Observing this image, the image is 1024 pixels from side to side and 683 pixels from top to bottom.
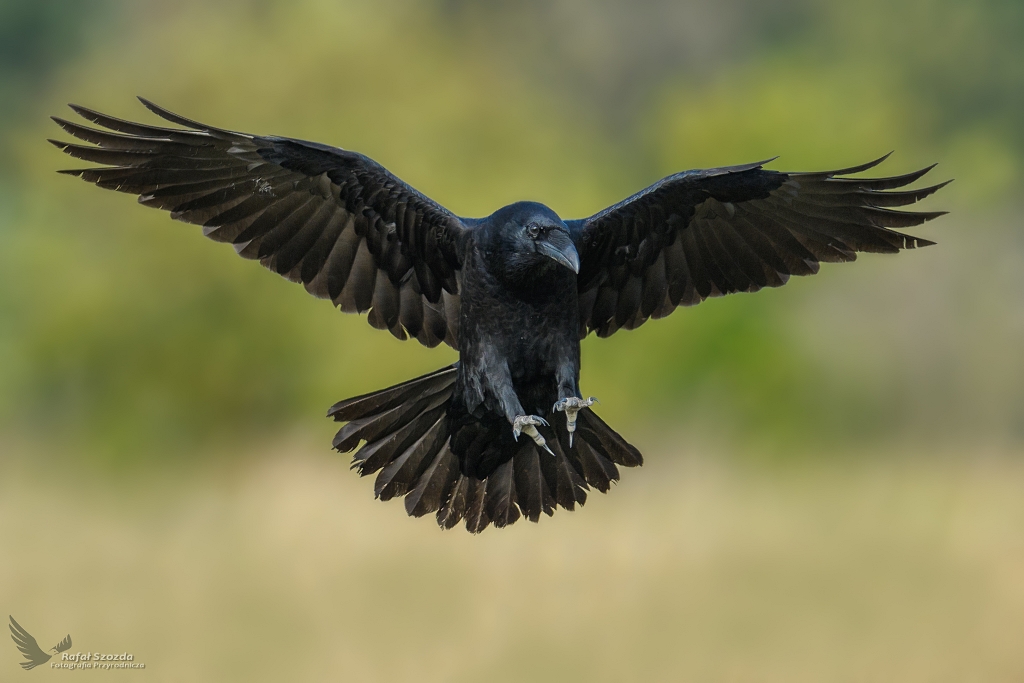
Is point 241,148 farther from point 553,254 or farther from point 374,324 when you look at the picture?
point 553,254

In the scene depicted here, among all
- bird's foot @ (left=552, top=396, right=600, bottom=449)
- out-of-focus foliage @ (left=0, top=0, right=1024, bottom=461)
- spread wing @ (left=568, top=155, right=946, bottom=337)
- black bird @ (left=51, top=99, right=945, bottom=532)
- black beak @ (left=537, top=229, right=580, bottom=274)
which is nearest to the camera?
black beak @ (left=537, top=229, right=580, bottom=274)

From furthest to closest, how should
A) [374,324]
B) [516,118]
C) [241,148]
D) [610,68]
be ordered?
[610,68], [516,118], [374,324], [241,148]

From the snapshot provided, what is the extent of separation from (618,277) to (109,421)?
1185cm

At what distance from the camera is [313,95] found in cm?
1516

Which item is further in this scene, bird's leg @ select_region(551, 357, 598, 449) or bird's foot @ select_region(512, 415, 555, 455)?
bird's leg @ select_region(551, 357, 598, 449)

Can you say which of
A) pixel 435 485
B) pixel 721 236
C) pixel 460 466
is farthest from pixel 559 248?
pixel 435 485

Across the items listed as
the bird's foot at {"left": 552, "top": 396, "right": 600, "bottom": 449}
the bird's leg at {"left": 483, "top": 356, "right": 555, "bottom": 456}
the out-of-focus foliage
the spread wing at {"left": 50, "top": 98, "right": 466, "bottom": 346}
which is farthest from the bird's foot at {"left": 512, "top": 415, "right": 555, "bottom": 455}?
the out-of-focus foliage

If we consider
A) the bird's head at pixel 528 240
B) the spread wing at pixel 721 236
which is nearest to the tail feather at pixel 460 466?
the spread wing at pixel 721 236

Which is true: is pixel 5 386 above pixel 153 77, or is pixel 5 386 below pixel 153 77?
below

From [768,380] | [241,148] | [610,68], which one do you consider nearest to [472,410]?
[241,148]

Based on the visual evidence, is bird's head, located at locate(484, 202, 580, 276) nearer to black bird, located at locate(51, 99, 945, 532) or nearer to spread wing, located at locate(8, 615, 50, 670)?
black bird, located at locate(51, 99, 945, 532)

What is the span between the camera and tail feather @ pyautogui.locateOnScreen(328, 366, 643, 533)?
18.6ft

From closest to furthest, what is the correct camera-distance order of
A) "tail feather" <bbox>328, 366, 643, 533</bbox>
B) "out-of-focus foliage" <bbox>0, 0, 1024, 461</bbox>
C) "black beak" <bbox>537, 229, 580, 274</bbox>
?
"black beak" <bbox>537, 229, 580, 274</bbox> < "tail feather" <bbox>328, 366, 643, 533</bbox> < "out-of-focus foliage" <bbox>0, 0, 1024, 461</bbox>

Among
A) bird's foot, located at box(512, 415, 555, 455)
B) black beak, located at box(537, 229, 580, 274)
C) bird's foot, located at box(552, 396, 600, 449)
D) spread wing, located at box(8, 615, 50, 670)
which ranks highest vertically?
black beak, located at box(537, 229, 580, 274)
